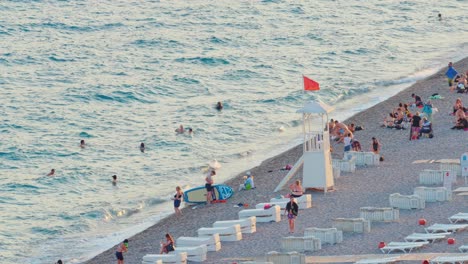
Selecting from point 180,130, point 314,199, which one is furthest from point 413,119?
point 180,130

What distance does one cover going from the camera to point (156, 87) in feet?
181

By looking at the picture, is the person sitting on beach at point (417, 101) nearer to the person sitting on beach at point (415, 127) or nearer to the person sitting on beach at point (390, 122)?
the person sitting on beach at point (390, 122)

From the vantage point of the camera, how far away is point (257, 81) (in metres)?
56.6

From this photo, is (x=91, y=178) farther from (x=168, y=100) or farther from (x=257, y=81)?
(x=257, y=81)

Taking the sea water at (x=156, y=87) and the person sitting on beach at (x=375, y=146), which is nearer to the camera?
the person sitting on beach at (x=375, y=146)

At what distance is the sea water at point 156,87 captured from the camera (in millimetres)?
35781

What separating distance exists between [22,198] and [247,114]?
45.5 ft

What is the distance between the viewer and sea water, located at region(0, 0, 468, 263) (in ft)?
117

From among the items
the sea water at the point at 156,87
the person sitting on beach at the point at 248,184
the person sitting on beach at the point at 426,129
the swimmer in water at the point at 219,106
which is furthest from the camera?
the swimmer in water at the point at 219,106

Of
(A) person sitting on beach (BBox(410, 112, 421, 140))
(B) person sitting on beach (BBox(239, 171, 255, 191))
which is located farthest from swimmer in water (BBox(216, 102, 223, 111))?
(B) person sitting on beach (BBox(239, 171, 255, 191))

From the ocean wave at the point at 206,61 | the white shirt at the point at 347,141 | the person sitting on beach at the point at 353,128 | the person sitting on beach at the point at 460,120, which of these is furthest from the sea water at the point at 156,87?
the person sitting on beach at the point at 460,120

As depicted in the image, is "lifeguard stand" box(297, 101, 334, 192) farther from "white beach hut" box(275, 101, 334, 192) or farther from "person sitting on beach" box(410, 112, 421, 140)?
"person sitting on beach" box(410, 112, 421, 140)

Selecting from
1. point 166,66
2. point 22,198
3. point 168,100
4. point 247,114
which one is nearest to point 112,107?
point 168,100

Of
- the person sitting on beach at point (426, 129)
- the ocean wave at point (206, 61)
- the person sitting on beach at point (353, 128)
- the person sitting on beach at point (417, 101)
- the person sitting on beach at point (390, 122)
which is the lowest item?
the person sitting on beach at point (426, 129)
